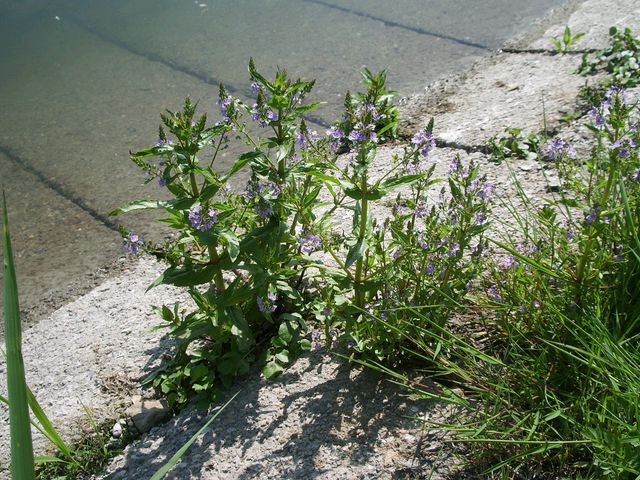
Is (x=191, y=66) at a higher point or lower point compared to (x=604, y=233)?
higher

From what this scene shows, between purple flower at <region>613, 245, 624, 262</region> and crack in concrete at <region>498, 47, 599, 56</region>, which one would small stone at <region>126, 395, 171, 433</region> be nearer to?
purple flower at <region>613, 245, 624, 262</region>

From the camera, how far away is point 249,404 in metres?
2.45

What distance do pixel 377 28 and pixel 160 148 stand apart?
360 cm

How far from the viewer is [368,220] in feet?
7.95

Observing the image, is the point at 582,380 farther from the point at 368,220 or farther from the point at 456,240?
the point at 368,220

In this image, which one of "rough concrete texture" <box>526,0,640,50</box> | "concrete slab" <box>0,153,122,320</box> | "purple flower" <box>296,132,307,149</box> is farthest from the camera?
"rough concrete texture" <box>526,0,640,50</box>

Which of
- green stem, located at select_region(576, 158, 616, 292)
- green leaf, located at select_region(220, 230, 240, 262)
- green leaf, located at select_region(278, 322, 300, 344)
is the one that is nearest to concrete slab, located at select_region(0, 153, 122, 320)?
green leaf, located at select_region(278, 322, 300, 344)

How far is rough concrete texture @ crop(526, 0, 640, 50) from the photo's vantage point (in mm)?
4617

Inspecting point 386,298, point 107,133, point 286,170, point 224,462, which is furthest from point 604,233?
point 107,133

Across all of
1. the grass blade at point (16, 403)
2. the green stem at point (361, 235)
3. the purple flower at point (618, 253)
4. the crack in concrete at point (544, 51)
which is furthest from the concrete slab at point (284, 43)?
the grass blade at point (16, 403)

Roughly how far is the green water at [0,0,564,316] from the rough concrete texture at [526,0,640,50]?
35 cm

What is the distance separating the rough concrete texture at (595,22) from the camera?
462cm

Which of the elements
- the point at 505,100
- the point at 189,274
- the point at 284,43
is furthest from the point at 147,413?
the point at 284,43

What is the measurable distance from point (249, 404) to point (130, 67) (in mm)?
3414
